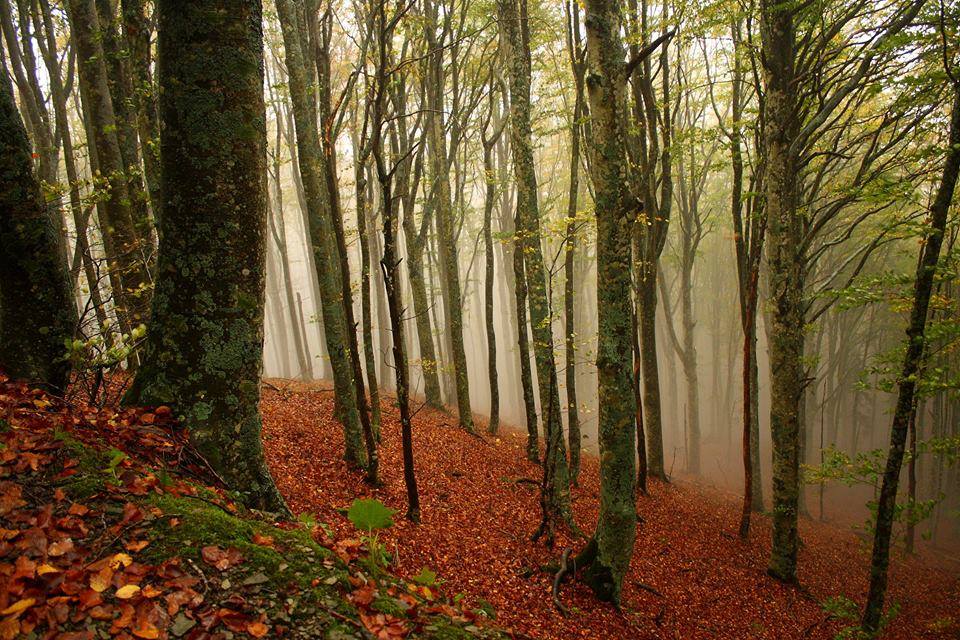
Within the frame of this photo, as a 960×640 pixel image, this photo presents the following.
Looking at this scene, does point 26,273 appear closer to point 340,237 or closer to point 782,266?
point 340,237

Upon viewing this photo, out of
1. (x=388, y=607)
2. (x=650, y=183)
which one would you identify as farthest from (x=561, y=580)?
(x=650, y=183)

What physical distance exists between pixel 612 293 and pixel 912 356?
4363 mm

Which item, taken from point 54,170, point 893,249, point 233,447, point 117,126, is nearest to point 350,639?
point 233,447

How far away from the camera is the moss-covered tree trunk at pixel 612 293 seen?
5234mm

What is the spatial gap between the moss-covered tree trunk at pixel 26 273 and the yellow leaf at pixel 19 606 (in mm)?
2545

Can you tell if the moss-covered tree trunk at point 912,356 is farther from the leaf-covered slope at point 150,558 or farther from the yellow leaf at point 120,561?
the yellow leaf at point 120,561

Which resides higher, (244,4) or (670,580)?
(244,4)

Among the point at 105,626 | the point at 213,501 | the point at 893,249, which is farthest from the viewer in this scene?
the point at 893,249

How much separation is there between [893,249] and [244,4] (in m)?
28.6

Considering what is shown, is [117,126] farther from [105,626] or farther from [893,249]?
[893,249]

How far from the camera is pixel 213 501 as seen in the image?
116 inches

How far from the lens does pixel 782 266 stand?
315 inches

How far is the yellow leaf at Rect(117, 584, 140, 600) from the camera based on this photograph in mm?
1964

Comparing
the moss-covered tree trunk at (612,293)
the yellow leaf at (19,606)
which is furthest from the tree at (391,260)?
the yellow leaf at (19,606)
